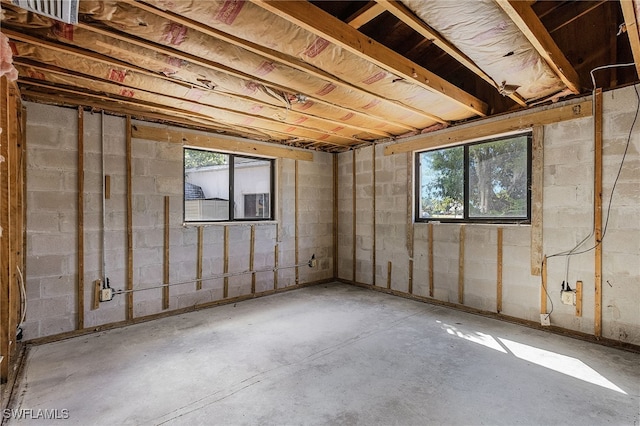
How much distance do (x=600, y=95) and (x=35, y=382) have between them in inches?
222

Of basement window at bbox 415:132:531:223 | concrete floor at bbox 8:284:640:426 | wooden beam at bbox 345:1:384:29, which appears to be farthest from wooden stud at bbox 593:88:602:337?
wooden beam at bbox 345:1:384:29

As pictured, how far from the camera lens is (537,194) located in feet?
11.4

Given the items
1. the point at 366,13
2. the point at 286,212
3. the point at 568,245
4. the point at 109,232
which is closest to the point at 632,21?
the point at 366,13

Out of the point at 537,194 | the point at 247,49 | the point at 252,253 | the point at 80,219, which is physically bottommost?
the point at 252,253

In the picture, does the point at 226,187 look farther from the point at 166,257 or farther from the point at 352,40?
the point at 352,40

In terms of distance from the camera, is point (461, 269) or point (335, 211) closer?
point (461, 269)

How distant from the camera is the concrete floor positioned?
2.04 meters

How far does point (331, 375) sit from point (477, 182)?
3.08 m

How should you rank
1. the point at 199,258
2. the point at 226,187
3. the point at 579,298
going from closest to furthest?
the point at 579,298 → the point at 199,258 → the point at 226,187

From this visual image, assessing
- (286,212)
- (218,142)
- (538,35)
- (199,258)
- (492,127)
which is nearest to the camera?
(538,35)

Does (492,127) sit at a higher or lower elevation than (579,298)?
higher

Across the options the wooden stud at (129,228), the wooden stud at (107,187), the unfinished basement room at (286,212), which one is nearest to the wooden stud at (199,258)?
the unfinished basement room at (286,212)

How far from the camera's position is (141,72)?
263 centimetres

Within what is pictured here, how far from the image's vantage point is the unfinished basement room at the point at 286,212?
81.9 inches
